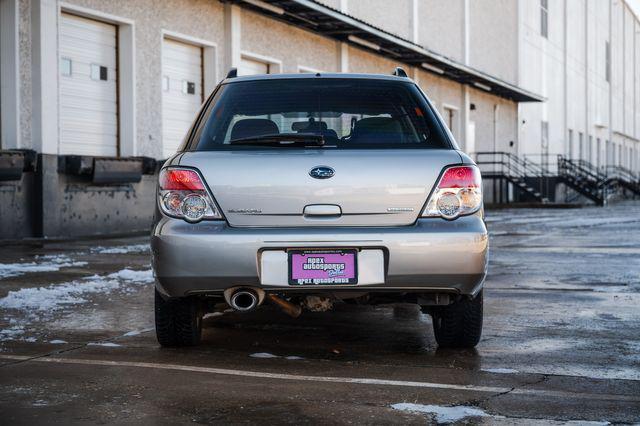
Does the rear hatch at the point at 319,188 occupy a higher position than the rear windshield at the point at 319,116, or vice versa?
the rear windshield at the point at 319,116

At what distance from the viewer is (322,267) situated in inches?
194

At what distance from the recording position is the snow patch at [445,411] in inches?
156

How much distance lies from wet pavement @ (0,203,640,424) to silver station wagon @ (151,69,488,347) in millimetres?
381

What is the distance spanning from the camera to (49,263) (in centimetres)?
1048

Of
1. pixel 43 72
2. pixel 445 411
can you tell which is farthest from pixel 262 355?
pixel 43 72

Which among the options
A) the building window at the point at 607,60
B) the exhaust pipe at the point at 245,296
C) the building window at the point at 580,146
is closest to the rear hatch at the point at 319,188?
the exhaust pipe at the point at 245,296

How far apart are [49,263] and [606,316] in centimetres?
601

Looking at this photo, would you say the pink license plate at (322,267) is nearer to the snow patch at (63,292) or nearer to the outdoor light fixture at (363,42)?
the snow patch at (63,292)

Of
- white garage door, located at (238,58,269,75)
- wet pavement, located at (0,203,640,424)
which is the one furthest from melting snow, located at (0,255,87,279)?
white garage door, located at (238,58,269,75)

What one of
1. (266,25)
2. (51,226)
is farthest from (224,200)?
(266,25)

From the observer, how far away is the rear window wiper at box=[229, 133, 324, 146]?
17.0ft

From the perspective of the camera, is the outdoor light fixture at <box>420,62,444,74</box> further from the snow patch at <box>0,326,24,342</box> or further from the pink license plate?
the pink license plate

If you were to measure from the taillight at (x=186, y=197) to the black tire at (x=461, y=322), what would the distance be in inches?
55.8

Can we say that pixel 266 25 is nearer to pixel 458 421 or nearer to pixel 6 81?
pixel 6 81
